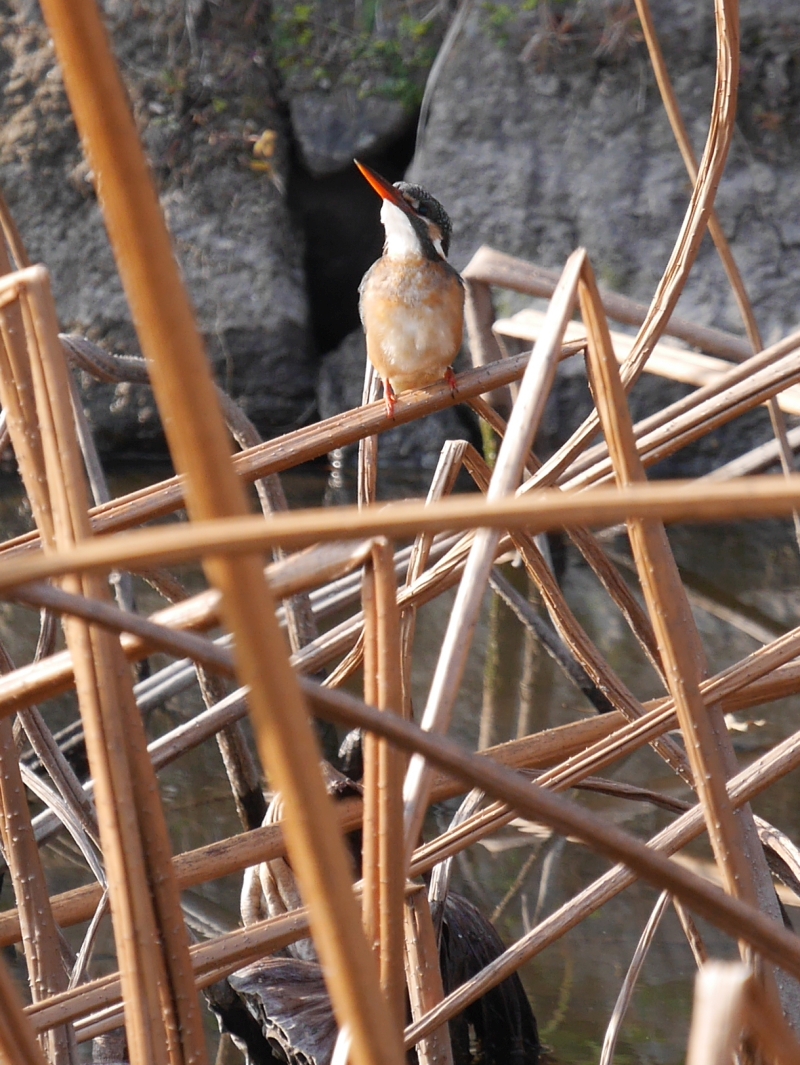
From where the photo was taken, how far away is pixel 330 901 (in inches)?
17.6

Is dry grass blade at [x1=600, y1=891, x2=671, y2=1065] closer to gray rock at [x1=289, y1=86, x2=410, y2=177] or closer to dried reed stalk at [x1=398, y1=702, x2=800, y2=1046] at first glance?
dried reed stalk at [x1=398, y1=702, x2=800, y2=1046]

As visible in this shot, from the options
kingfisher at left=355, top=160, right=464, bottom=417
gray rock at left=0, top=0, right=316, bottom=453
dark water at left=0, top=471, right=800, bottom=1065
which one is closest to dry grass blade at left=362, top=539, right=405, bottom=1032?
kingfisher at left=355, top=160, right=464, bottom=417

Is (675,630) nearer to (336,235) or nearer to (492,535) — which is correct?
(492,535)

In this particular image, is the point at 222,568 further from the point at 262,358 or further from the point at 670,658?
the point at 262,358

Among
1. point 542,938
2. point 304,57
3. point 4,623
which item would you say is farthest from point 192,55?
point 542,938

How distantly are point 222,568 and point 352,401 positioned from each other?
5.58m

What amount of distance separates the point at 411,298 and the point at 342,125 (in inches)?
172

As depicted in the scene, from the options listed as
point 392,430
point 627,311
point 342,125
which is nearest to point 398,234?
point 627,311

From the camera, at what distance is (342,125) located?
239 inches

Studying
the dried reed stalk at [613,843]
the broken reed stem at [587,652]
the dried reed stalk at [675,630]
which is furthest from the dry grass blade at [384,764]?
the broken reed stem at [587,652]

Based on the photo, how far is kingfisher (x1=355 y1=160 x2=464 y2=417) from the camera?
2.03m

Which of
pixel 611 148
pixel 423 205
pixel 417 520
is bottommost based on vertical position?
pixel 417 520

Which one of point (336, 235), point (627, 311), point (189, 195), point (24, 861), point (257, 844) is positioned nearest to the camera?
point (24, 861)

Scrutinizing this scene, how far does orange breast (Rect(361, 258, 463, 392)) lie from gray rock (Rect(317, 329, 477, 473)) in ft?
11.1
